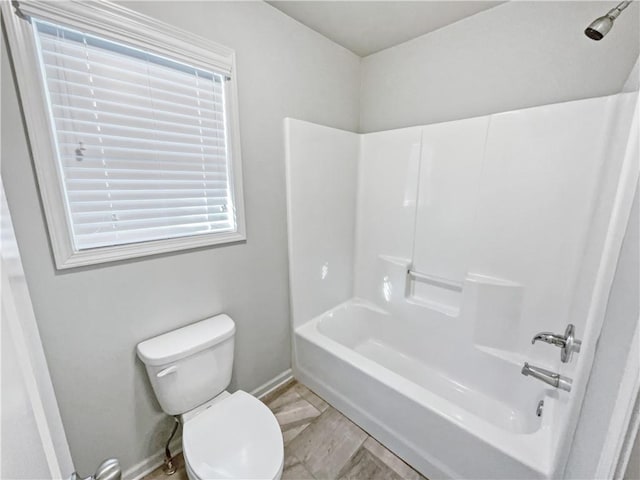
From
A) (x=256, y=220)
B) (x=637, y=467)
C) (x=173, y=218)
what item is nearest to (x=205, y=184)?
(x=173, y=218)

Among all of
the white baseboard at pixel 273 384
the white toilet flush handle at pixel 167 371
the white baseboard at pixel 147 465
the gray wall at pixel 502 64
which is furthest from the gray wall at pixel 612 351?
the white baseboard at pixel 147 465

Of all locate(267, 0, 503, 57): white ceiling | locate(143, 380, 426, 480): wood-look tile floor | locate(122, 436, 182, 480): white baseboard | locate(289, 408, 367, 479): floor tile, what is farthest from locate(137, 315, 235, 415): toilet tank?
locate(267, 0, 503, 57): white ceiling

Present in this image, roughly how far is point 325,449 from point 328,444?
0.03 m

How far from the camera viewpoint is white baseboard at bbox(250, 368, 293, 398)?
5.92ft

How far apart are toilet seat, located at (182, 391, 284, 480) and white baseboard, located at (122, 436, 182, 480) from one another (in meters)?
0.40

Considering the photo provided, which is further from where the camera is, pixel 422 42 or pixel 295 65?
pixel 422 42

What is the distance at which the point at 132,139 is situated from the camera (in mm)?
1121

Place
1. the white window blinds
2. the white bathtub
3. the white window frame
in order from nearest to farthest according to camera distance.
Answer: the white window frame, the white window blinds, the white bathtub

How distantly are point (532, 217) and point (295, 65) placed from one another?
5.40 feet

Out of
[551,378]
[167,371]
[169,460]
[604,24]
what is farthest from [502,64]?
[169,460]

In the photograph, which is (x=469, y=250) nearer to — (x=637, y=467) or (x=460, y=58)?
(x=460, y=58)

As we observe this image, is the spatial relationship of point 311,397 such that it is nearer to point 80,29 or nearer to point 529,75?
point 80,29

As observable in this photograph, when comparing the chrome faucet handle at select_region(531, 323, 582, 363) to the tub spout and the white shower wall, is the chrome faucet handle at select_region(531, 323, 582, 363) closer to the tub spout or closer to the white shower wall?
the tub spout

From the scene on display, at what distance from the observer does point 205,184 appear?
1371mm
